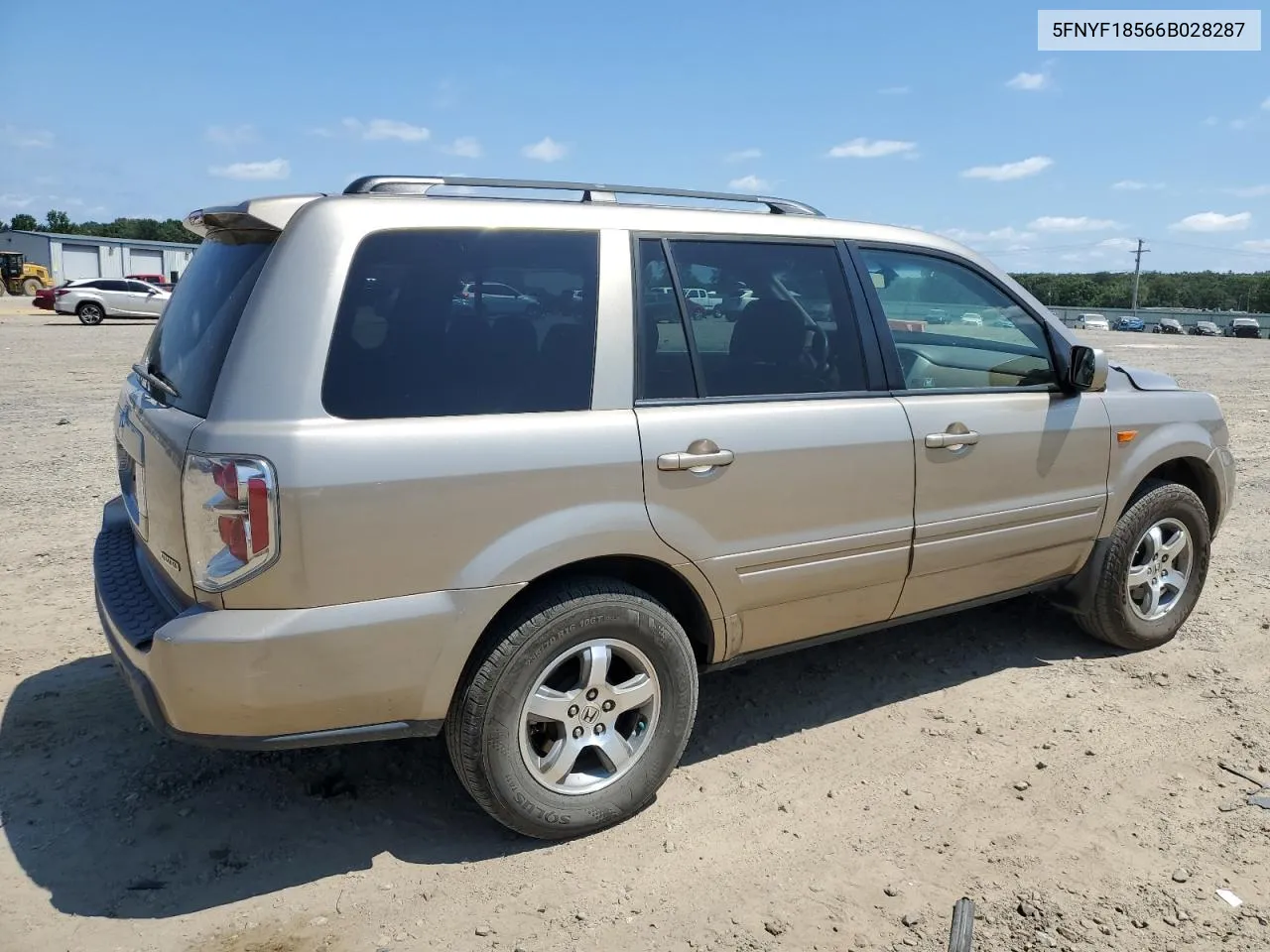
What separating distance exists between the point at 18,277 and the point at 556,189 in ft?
198

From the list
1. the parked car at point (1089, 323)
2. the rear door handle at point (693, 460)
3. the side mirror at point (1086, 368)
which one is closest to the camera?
the rear door handle at point (693, 460)

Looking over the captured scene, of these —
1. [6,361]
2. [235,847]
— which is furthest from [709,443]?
[6,361]

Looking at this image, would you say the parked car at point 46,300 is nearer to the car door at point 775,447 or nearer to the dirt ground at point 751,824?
the dirt ground at point 751,824

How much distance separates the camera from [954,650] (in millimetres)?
4773

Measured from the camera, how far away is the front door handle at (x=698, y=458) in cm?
307

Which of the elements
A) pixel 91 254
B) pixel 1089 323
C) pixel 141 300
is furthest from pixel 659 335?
pixel 91 254

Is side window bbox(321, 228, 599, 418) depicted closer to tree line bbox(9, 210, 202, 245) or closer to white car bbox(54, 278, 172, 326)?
white car bbox(54, 278, 172, 326)

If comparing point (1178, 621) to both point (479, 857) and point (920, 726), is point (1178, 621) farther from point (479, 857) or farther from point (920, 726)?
point (479, 857)

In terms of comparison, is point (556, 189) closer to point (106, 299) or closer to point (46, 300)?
point (106, 299)

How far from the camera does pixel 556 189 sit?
10.8 feet

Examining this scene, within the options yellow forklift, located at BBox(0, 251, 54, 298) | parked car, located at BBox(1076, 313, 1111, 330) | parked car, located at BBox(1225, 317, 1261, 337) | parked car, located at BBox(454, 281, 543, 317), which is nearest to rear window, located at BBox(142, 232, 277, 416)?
parked car, located at BBox(454, 281, 543, 317)

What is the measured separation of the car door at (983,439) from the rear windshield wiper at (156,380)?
2.44 m

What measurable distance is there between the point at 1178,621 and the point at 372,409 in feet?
13.4

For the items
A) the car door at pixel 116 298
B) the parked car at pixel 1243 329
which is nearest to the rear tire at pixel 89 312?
the car door at pixel 116 298
